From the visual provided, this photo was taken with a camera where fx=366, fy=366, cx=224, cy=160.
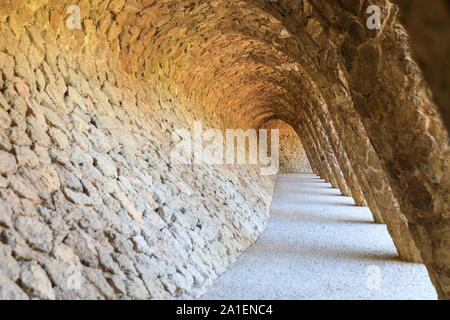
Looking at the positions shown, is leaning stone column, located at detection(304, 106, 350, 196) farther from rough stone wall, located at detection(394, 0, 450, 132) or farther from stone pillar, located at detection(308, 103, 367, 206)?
rough stone wall, located at detection(394, 0, 450, 132)

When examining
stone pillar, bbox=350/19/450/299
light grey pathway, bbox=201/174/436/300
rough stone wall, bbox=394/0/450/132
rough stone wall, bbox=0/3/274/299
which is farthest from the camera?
light grey pathway, bbox=201/174/436/300

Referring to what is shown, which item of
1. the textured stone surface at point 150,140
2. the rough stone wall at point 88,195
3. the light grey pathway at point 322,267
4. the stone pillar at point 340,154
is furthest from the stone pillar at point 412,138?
the stone pillar at point 340,154

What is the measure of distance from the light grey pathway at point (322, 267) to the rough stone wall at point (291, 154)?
19.6 metres

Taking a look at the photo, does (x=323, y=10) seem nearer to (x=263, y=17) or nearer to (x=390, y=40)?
(x=390, y=40)

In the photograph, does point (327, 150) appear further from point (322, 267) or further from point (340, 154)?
point (322, 267)

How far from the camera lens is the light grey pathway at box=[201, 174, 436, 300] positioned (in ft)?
13.5

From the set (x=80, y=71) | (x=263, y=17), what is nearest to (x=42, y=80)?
(x=80, y=71)

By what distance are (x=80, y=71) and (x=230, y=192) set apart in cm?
425

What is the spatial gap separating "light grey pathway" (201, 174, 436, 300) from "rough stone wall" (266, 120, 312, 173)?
19.6 m

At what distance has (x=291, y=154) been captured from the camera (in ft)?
92.6

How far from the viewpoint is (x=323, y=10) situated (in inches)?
120

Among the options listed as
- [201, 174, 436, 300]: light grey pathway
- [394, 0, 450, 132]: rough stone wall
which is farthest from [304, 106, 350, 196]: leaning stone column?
[394, 0, 450, 132]: rough stone wall

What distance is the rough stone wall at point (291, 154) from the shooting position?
2814 centimetres
